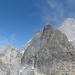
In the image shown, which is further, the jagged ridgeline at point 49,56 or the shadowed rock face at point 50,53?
the shadowed rock face at point 50,53

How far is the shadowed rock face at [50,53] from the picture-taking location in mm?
30547

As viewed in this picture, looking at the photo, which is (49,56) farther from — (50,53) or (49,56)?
(50,53)

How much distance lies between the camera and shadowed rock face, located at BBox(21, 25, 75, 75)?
3055cm

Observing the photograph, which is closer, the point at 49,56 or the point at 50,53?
the point at 49,56

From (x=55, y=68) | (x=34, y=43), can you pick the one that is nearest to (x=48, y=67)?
(x=55, y=68)

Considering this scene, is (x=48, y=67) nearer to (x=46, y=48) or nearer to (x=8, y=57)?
(x=46, y=48)

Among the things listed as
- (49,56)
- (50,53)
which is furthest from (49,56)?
(50,53)

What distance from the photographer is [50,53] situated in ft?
105

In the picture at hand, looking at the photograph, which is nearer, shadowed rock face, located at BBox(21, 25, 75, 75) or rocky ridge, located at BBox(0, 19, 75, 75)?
rocky ridge, located at BBox(0, 19, 75, 75)

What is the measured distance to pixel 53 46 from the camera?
3278 cm

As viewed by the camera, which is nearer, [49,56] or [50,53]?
[49,56]

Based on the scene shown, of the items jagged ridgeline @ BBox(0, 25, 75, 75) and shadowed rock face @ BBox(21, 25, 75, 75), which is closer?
jagged ridgeline @ BBox(0, 25, 75, 75)

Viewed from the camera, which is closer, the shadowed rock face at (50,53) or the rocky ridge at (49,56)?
the rocky ridge at (49,56)

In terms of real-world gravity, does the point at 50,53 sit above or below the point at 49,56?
above
